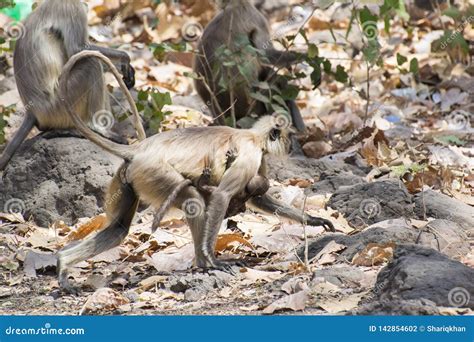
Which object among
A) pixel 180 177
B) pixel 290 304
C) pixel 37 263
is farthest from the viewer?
pixel 37 263

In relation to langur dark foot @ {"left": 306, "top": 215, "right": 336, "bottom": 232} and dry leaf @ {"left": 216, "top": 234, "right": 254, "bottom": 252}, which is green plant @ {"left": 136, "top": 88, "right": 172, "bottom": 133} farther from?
langur dark foot @ {"left": 306, "top": 215, "right": 336, "bottom": 232}

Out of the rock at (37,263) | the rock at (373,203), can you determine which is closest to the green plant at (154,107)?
the rock at (373,203)

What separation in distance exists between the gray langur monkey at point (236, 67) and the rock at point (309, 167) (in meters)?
0.87

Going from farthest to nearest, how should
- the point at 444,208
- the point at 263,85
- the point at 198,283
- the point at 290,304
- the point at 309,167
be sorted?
1. the point at 263,85
2. the point at 309,167
3. the point at 444,208
4. the point at 198,283
5. the point at 290,304

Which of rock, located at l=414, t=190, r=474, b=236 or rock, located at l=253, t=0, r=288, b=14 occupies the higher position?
rock, located at l=253, t=0, r=288, b=14

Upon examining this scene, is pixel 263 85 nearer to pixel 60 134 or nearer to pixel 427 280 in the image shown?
pixel 60 134

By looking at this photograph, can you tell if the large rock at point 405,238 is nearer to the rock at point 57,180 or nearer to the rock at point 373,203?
the rock at point 373,203

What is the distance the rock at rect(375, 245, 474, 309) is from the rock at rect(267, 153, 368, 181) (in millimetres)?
3079

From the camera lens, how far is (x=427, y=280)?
15.0ft

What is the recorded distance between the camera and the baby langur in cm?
793

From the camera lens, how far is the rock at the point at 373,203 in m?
6.47

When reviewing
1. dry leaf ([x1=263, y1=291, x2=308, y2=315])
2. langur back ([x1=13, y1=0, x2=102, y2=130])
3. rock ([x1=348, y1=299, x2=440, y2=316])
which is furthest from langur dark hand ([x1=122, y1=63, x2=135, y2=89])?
rock ([x1=348, y1=299, x2=440, y2=316])

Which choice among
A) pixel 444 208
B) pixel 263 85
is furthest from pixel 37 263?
pixel 263 85

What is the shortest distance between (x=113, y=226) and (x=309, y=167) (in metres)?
2.75
